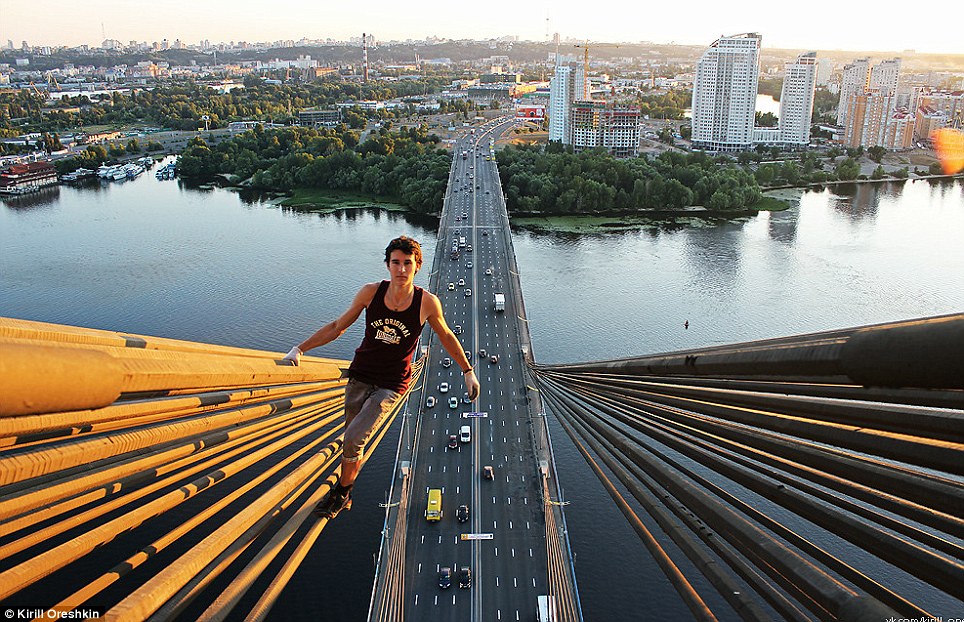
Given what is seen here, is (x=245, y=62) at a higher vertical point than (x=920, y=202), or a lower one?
higher

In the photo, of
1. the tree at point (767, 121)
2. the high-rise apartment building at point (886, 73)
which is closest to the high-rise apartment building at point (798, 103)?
the tree at point (767, 121)

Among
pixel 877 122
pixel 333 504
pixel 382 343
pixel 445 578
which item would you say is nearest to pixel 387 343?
pixel 382 343

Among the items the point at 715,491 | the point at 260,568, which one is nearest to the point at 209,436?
the point at 260,568

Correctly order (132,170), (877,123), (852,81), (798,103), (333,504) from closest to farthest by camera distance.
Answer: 1. (333,504)
2. (132,170)
3. (877,123)
4. (798,103)
5. (852,81)

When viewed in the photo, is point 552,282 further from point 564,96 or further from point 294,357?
point 564,96

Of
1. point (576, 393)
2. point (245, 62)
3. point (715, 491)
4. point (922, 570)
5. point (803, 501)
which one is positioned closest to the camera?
point (922, 570)

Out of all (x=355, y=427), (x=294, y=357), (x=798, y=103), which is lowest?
(x=355, y=427)

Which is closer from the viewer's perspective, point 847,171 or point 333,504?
point 333,504

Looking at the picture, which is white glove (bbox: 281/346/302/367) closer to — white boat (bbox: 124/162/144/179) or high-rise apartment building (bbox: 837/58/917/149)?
white boat (bbox: 124/162/144/179)

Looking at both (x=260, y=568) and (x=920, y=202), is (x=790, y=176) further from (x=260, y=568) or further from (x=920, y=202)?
(x=260, y=568)
